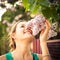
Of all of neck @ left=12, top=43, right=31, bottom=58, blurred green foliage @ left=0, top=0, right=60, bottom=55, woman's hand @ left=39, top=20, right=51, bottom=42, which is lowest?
neck @ left=12, top=43, right=31, bottom=58

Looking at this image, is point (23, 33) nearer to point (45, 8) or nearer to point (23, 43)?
point (23, 43)

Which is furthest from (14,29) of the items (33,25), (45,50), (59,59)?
(59,59)

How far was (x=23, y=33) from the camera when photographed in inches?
42.4

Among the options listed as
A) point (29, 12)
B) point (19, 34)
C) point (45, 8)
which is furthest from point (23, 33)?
point (45, 8)

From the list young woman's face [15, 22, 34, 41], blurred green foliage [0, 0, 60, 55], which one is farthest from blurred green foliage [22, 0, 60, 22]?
young woman's face [15, 22, 34, 41]

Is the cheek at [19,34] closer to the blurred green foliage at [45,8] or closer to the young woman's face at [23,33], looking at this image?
the young woman's face at [23,33]

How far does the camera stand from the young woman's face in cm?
107

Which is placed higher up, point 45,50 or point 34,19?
point 34,19

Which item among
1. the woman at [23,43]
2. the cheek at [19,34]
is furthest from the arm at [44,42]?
the cheek at [19,34]

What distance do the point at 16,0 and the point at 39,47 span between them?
0.32 m

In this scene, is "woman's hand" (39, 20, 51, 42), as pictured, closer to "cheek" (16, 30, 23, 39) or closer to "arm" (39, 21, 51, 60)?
"arm" (39, 21, 51, 60)

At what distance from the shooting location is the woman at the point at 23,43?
1.07 metres

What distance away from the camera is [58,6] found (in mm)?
977

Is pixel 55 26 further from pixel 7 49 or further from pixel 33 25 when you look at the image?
pixel 7 49
